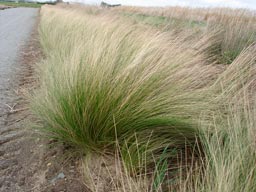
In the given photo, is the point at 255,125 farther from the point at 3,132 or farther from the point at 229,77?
the point at 3,132

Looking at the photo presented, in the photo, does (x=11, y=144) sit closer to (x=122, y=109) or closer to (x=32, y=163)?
(x=32, y=163)

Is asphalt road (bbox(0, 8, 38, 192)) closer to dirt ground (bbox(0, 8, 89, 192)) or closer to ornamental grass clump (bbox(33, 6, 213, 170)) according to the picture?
dirt ground (bbox(0, 8, 89, 192))

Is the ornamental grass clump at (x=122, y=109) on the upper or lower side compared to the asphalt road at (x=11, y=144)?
upper

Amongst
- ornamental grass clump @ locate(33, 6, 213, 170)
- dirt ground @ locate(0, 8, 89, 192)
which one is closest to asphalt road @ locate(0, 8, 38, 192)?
dirt ground @ locate(0, 8, 89, 192)

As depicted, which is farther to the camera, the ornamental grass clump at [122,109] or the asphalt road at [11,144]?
the ornamental grass clump at [122,109]

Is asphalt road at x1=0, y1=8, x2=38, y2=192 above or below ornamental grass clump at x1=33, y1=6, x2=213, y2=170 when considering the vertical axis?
below

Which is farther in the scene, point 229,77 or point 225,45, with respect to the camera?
point 225,45

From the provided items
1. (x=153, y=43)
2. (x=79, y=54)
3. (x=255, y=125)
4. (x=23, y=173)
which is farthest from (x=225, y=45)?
(x=23, y=173)

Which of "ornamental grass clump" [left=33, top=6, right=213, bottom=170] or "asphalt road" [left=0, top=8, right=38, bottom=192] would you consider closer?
"asphalt road" [left=0, top=8, right=38, bottom=192]

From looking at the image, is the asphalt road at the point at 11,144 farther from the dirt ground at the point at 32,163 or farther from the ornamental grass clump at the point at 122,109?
the ornamental grass clump at the point at 122,109

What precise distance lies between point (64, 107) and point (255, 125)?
2.86 ft

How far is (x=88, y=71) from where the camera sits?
1442 millimetres

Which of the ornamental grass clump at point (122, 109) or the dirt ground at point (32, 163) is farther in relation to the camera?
the ornamental grass clump at point (122, 109)

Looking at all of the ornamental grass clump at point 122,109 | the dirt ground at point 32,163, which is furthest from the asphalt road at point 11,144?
the ornamental grass clump at point 122,109
